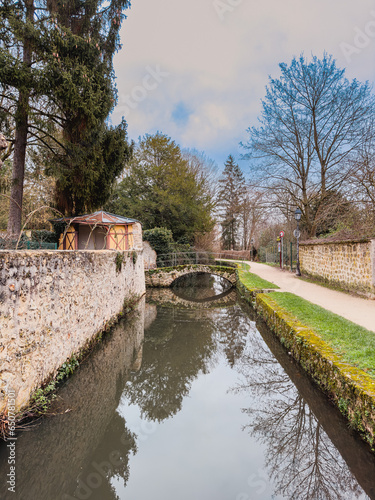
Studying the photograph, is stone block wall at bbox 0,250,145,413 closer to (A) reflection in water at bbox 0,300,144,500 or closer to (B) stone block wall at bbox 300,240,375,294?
(A) reflection in water at bbox 0,300,144,500

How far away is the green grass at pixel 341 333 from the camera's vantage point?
3322mm

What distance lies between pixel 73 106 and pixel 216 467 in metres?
9.42

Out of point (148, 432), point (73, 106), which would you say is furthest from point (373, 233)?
point (73, 106)

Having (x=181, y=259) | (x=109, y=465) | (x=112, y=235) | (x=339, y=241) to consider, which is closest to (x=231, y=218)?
(x=181, y=259)

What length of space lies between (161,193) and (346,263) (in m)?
14.9

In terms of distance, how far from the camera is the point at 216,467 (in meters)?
2.87

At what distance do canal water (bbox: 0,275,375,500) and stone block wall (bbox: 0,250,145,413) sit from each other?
551 mm

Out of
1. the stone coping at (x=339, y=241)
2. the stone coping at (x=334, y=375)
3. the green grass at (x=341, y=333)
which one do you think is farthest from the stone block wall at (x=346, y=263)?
the stone coping at (x=334, y=375)

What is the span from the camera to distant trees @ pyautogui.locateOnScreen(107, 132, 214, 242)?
2081 cm

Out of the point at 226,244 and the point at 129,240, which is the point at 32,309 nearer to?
the point at 129,240


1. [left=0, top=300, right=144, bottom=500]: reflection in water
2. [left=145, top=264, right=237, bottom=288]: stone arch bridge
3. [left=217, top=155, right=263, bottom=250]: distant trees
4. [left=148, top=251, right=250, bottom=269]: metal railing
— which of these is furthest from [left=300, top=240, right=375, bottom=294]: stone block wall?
[left=217, top=155, right=263, bottom=250]: distant trees

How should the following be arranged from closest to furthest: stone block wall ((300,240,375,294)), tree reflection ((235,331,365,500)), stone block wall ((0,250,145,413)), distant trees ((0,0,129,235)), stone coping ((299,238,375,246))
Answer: tree reflection ((235,331,365,500)) → stone block wall ((0,250,145,413)) → stone block wall ((300,240,375,294)) → stone coping ((299,238,375,246)) → distant trees ((0,0,129,235))

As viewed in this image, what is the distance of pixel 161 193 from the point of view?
20.5 meters

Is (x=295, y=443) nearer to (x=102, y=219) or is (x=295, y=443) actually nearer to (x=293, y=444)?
(x=293, y=444)
